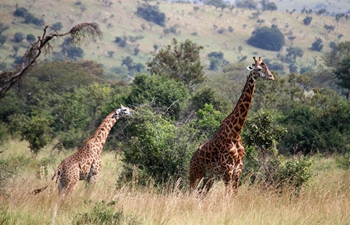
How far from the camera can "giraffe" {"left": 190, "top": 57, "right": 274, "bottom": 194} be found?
26.9ft

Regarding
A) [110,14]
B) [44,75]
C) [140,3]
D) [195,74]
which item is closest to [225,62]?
[110,14]

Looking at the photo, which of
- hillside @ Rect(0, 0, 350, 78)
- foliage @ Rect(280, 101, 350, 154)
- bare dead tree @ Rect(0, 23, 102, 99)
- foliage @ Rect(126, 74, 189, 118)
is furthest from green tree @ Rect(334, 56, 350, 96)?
hillside @ Rect(0, 0, 350, 78)

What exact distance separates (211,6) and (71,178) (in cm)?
11146

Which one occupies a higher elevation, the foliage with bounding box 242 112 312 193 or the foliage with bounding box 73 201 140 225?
the foliage with bounding box 242 112 312 193

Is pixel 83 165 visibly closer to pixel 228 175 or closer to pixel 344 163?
pixel 228 175

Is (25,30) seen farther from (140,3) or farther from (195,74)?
(195,74)

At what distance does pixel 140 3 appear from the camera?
10981 centimetres

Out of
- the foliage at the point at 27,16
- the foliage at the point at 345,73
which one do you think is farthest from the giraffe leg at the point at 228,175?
the foliage at the point at 27,16

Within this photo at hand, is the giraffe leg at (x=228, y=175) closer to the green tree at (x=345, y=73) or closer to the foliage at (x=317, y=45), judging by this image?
the green tree at (x=345, y=73)

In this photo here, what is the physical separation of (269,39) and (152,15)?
883 inches

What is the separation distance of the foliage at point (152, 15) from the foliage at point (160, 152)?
92295mm

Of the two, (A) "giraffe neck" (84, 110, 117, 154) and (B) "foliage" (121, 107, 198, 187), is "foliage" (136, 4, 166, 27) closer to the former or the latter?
(B) "foliage" (121, 107, 198, 187)

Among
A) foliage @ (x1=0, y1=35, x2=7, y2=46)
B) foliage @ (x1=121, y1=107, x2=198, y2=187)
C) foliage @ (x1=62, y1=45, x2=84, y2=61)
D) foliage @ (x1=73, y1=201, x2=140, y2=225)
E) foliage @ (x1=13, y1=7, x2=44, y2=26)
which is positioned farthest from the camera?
foliage @ (x1=13, y1=7, x2=44, y2=26)

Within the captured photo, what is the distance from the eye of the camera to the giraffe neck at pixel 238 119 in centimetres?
836
